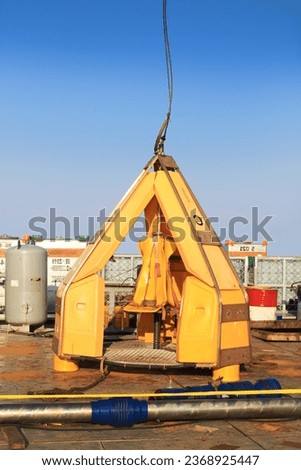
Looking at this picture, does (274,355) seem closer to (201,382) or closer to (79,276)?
(201,382)

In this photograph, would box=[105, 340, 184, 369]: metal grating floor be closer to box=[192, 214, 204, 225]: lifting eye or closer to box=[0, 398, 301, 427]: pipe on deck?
box=[192, 214, 204, 225]: lifting eye

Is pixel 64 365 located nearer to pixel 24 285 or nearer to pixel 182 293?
pixel 182 293

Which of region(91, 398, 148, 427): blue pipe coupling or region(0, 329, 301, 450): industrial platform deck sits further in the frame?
region(0, 329, 301, 450): industrial platform deck

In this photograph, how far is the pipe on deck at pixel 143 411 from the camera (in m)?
5.42

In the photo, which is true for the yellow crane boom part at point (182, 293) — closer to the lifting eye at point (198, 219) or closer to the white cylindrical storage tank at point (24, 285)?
the lifting eye at point (198, 219)

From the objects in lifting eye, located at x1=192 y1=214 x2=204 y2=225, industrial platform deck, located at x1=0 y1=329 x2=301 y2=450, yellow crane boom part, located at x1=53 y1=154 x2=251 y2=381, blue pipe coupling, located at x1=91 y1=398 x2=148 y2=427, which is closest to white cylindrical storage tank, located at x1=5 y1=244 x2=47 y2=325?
industrial platform deck, located at x1=0 y1=329 x2=301 y2=450

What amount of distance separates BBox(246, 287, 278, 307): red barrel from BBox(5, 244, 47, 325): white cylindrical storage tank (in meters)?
5.78

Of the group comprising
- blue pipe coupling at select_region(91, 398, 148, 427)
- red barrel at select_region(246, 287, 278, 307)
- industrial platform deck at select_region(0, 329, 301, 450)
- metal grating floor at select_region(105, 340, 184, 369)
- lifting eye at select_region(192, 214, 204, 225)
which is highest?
lifting eye at select_region(192, 214, 204, 225)

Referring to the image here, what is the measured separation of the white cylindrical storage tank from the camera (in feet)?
54.0

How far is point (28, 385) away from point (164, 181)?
13.3 ft

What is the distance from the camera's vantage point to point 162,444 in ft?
20.4

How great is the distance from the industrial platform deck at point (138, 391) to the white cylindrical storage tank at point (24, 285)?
0.62 meters

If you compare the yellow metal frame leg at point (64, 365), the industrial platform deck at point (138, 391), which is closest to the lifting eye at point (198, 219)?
the industrial platform deck at point (138, 391)

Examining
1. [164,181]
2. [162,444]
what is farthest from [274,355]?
[162,444]
